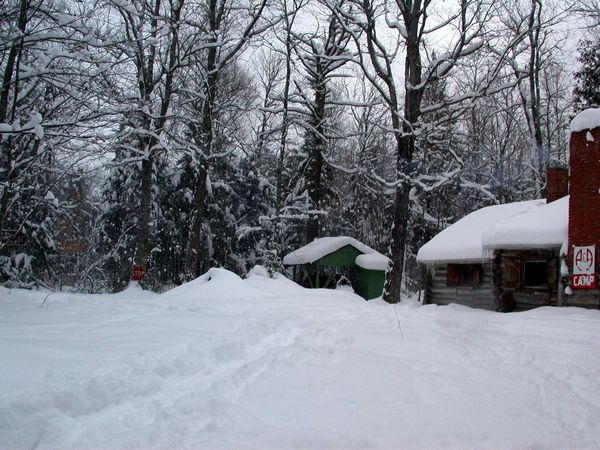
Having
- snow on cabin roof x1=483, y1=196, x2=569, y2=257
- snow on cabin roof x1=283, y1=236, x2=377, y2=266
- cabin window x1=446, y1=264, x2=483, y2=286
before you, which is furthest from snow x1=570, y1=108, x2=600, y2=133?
snow on cabin roof x1=283, y1=236, x2=377, y2=266

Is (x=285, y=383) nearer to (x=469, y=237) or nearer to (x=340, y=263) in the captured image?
(x=469, y=237)

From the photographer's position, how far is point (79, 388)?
14.5 ft

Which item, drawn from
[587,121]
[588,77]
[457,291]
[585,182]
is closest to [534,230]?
[585,182]

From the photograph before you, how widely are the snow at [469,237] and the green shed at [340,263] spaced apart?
7.52 metres

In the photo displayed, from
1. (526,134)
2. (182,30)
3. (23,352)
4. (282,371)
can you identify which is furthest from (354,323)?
(526,134)

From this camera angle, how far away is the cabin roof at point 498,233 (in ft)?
50.0

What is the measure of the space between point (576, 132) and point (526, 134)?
17773mm

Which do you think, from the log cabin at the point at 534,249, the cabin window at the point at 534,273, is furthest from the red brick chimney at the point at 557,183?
the cabin window at the point at 534,273

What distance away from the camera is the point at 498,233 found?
16.1 metres

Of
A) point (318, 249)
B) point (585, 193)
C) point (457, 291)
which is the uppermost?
point (585, 193)

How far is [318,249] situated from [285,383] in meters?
22.2

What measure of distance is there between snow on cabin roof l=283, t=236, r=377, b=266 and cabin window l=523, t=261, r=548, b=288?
39.9ft

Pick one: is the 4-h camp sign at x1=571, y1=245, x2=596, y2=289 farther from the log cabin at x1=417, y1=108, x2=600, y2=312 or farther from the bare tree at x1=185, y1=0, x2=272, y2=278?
the bare tree at x1=185, y1=0, x2=272, y2=278

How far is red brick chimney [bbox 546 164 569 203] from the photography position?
1802 centimetres
